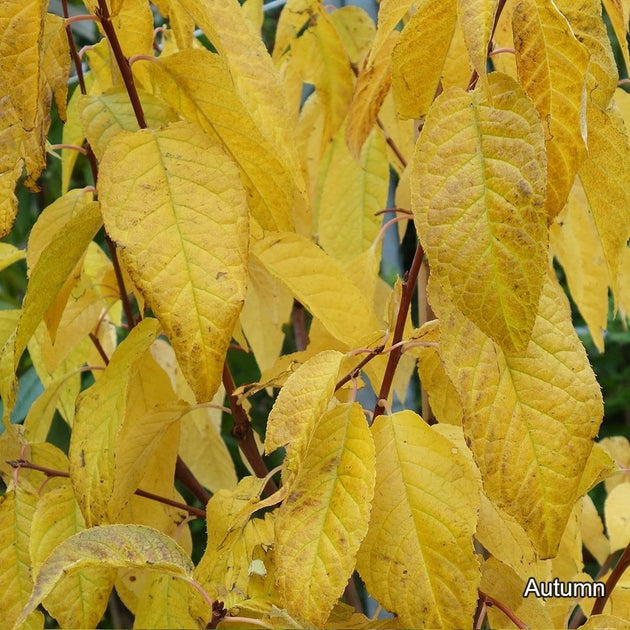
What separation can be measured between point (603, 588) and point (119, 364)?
37 cm

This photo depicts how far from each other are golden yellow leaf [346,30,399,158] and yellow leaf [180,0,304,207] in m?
0.13

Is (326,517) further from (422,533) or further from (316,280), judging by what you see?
(316,280)

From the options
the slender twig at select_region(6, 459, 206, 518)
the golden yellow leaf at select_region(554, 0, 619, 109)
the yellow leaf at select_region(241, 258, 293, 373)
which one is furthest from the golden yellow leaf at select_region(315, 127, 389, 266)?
the golden yellow leaf at select_region(554, 0, 619, 109)

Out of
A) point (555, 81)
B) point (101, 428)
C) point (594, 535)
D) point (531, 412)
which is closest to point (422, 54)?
point (555, 81)

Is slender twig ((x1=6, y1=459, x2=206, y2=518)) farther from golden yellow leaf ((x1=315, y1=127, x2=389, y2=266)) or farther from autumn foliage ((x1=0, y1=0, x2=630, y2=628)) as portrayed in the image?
golden yellow leaf ((x1=315, y1=127, x2=389, y2=266))

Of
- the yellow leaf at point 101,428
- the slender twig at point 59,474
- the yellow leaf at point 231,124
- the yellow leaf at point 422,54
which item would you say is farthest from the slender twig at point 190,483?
the yellow leaf at point 422,54

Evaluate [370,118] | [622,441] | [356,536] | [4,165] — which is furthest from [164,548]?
[622,441]

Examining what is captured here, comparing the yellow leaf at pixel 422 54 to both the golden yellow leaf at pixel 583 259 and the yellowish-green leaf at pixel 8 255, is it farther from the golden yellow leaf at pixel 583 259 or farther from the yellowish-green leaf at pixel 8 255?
the yellowish-green leaf at pixel 8 255

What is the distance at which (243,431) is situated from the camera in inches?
25.5

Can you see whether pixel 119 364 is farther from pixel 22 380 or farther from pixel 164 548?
pixel 22 380

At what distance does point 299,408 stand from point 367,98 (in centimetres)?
27

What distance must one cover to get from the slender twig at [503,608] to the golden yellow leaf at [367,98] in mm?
314

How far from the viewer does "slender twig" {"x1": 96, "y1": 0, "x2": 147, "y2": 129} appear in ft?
1.69

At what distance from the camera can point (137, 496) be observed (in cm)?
69
